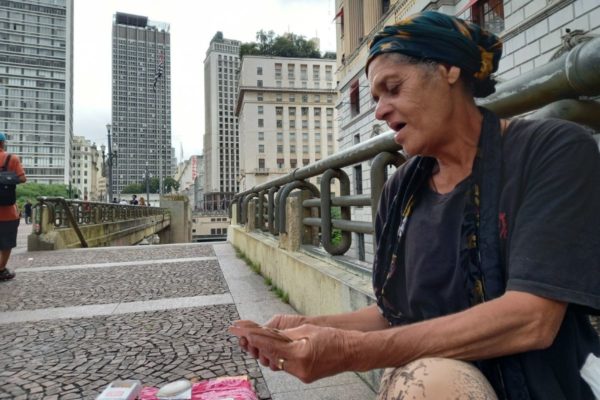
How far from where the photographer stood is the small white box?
5.57 ft

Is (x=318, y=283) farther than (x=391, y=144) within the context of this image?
Yes

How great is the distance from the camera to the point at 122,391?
1.75 m

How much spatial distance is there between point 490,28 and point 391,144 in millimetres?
12344

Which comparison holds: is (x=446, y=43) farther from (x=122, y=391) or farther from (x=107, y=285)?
(x=107, y=285)

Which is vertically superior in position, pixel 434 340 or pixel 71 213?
pixel 71 213

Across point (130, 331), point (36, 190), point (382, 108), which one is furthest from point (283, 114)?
point (382, 108)

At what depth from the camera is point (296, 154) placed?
70875 millimetres

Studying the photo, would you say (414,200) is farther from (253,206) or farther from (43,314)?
(253,206)

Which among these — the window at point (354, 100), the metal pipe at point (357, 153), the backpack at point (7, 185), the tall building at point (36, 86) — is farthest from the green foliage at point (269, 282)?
the tall building at point (36, 86)

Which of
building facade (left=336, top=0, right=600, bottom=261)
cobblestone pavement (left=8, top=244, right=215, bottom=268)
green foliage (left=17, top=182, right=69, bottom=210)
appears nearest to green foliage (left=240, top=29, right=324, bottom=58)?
green foliage (left=17, top=182, right=69, bottom=210)

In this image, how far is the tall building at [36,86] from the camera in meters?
93.9

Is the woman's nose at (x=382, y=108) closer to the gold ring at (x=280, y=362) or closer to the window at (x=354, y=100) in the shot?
the gold ring at (x=280, y=362)

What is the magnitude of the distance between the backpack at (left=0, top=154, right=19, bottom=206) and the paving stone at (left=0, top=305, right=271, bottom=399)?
111 inches

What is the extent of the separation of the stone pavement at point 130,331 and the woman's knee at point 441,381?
1.29m
